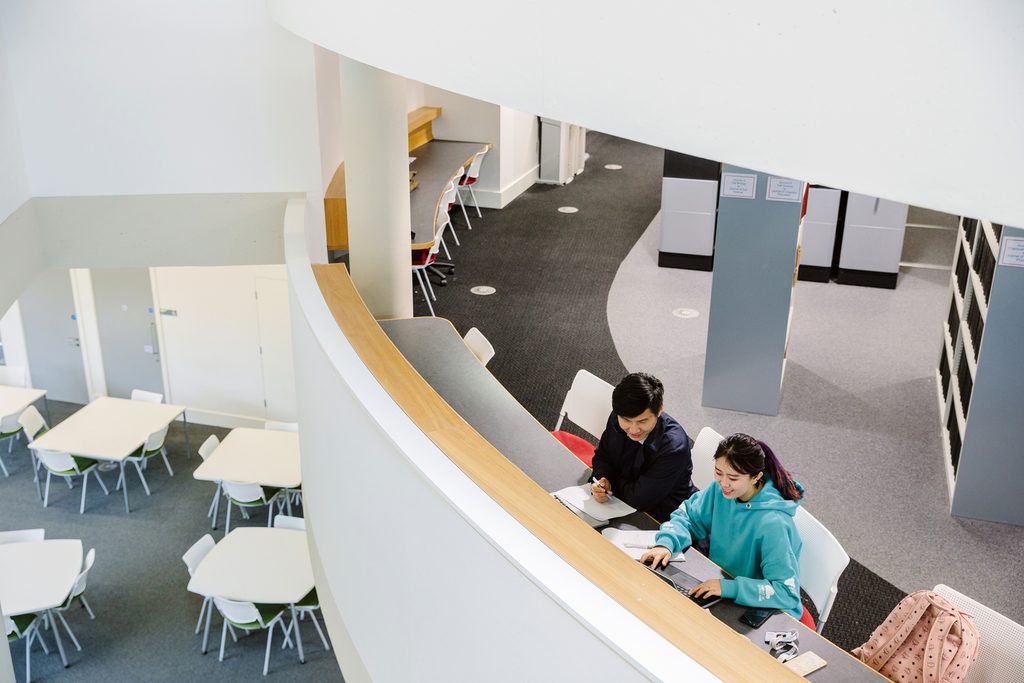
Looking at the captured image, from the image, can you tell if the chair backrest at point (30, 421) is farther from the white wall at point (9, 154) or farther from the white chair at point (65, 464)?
the white wall at point (9, 154)

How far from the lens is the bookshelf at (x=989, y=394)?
6043 millimetres

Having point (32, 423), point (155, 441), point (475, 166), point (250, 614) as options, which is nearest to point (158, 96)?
point (250, 614)

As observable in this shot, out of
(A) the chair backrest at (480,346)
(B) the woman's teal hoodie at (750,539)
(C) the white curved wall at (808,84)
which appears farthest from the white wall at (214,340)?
(C) the white curved wall at (808,84)

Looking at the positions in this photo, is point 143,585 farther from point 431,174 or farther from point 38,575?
point 431,174

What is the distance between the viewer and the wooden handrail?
2383 mm

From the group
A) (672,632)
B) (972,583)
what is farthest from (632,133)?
(972,583)

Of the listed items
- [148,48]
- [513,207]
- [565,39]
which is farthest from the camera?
[513,207]

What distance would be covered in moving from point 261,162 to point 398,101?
1526 mm

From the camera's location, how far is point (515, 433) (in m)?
4.59

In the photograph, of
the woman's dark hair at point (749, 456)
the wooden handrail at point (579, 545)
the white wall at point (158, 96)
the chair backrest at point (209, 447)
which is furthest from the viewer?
the chair backrest at point (209, 447)

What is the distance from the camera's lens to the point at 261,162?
6938mm

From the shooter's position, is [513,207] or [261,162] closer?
[261,162]

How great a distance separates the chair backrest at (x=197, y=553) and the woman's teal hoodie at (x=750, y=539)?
16.1 feet

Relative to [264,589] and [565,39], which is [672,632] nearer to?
[565,39]
